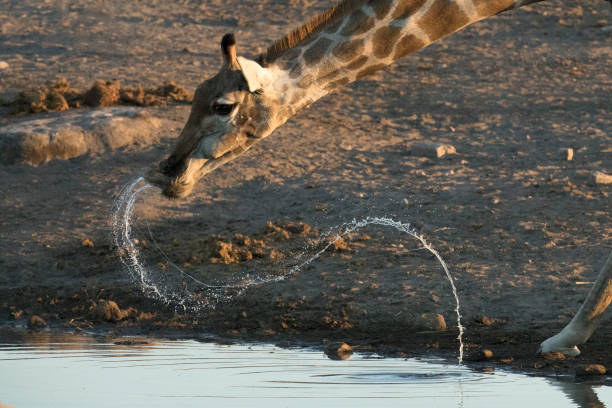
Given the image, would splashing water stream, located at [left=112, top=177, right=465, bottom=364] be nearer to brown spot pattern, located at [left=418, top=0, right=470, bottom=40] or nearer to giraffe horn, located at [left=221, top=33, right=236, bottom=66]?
brown spot pattern, located at [left=418, top=0, right=470, bottom=40]

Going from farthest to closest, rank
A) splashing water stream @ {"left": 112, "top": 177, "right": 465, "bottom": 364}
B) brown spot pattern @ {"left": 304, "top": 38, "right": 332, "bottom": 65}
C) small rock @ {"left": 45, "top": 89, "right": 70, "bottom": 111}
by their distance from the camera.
Answer: small rock @ {"left": 45, "top": 89, "right": 70, "bottom": 111}, splashing water stream @ {"left": 112, "top": 177, "right": 465, "bottom": 364}, brown spot pattern @ {"left": 304, "top": 38, "right": 332, "bottom": 65}

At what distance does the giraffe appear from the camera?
525cm

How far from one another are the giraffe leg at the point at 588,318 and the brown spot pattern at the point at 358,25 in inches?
70.4

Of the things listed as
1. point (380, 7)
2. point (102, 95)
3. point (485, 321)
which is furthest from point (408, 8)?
point (102, 95)

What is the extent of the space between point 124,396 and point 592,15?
34.3 feet

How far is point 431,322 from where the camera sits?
262 inches

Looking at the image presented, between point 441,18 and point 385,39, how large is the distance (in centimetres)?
31

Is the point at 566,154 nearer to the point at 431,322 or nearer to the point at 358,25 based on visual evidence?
the point at 431,322

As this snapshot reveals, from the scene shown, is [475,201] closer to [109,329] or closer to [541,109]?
[541,109]

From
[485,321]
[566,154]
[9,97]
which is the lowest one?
[485,321]

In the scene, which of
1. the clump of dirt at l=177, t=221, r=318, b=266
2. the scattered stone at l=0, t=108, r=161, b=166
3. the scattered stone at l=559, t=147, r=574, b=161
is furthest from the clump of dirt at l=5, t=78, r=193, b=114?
the scattered stone at l=559, t=147, r=574, b=161

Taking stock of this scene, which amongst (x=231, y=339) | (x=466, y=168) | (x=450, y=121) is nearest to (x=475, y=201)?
(x=466, y=168)

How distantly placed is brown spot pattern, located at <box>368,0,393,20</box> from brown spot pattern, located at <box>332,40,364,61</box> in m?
0.17

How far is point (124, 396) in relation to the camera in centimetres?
520
